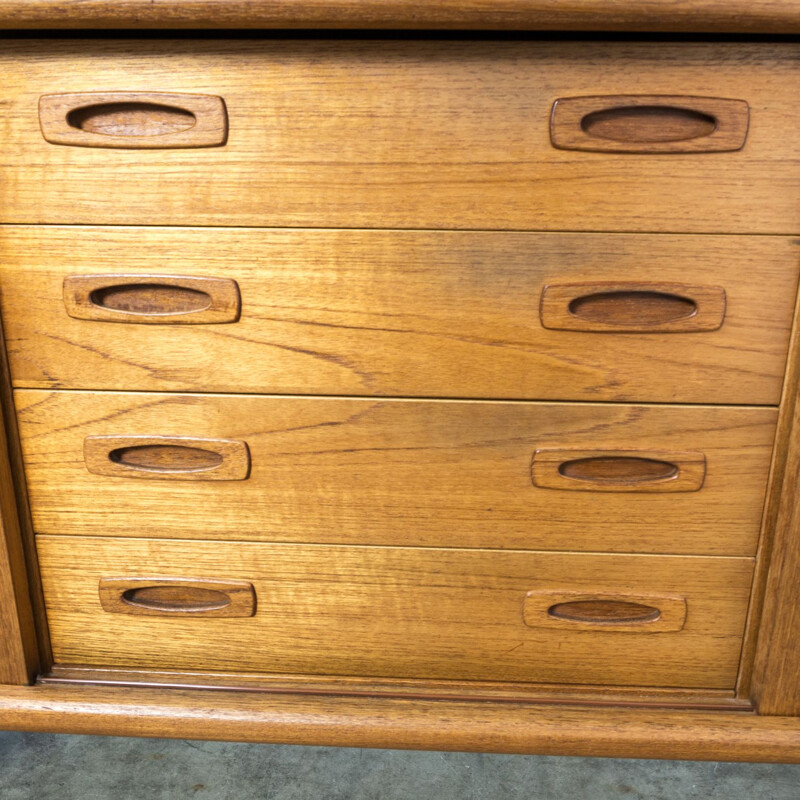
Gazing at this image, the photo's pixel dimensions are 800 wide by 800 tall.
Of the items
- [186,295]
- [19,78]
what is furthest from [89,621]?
[19,78]

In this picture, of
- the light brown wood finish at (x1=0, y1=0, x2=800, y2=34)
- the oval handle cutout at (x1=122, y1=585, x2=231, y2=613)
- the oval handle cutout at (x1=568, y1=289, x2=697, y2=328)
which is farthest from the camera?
the oval handle cutout at (x1=122, y1=585, x2=231, y2=613)

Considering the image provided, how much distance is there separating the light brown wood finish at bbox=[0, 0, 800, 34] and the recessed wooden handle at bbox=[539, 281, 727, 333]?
21cm

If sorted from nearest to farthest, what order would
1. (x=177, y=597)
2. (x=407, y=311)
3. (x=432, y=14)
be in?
(x=432, y=14) → (x=407, y=311) → (x=177, y=597)

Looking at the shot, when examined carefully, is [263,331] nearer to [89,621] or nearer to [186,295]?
[186,295]

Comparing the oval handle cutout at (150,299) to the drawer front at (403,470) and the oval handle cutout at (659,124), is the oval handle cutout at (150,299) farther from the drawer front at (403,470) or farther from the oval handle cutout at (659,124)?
the oval handle cutout at (659,124)

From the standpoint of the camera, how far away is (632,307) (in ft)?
2.24

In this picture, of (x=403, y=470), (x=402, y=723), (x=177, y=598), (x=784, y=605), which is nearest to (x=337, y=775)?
(x=402, y=723)

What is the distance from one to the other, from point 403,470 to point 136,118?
1.32 feet

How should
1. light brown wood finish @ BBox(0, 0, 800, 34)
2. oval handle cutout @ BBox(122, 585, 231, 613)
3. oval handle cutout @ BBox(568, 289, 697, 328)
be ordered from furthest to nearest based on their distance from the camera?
oval handle cutout @ BBox(122, 585, 231, 613) → oval handle cutout @ BBox(568, 289, 697, 328) → light brown wood finish @ BBox(0, 0, 800, 34)

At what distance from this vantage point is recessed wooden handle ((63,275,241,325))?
0.69 metres

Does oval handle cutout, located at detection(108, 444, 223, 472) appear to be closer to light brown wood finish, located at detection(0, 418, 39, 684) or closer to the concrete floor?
light brown wood finish, located at detection(0, 418, 39, 684)

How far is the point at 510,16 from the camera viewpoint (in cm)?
58

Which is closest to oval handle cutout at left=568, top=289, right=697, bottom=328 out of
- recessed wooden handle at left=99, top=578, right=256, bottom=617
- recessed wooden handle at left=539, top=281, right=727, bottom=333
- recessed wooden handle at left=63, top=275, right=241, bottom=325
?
recessed wooden handle at left=539, top=281, right=727, bottom=333

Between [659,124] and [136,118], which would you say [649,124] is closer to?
[659,124]
